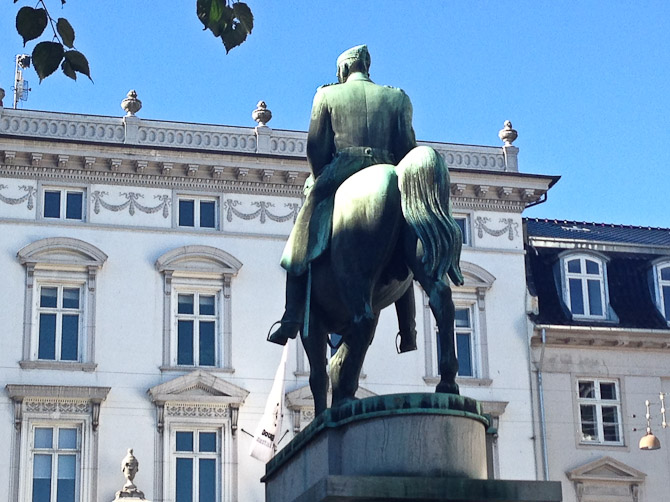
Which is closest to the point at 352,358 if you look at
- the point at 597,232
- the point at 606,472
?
the point at 606,472

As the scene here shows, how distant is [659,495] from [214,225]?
12124mm

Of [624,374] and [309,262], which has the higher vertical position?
[624,374]

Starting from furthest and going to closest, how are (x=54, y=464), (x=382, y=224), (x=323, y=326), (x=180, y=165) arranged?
1. (x=180, y=165)
2. (x=54, y=464)
3. (x=323, y=326)
4. (x=382, y=224)

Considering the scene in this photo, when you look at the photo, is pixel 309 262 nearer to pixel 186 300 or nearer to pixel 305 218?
pixel 305 218

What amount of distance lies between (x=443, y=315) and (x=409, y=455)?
1161 millimetres

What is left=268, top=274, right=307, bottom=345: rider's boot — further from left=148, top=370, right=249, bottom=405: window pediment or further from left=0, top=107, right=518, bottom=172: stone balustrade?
left=0, top=107, right=518, bottom=172: stone balustrade

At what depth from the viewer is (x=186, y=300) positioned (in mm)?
33719

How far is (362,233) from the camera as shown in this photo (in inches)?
430

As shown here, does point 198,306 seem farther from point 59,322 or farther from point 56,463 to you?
point 56,463

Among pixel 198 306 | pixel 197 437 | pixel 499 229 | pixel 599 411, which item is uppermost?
pixel 499 229

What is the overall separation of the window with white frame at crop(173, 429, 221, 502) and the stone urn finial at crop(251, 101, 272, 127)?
7555 millimetres

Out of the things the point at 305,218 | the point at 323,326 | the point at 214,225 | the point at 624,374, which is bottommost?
the point at 323,326

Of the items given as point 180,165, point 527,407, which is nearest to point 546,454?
point 527,407

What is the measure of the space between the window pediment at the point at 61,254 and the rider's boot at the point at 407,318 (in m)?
22.2
